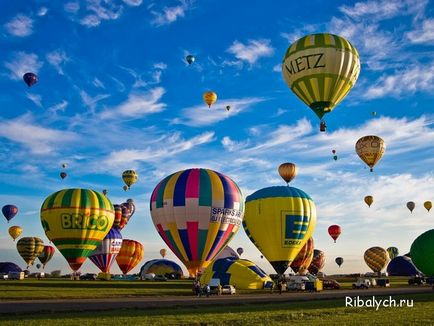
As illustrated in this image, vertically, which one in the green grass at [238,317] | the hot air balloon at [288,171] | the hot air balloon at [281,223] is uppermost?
the hot air balloon at [288,171]

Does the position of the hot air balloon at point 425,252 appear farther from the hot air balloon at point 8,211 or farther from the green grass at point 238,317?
→ the hot air balloon at point 8,211

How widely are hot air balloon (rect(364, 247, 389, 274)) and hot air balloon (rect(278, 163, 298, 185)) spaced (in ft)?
121

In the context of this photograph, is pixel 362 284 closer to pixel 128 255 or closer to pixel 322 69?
pixel 322 69

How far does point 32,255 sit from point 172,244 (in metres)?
49.5

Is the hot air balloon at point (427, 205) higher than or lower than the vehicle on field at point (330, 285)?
higher

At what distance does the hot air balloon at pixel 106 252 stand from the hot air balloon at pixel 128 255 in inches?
279

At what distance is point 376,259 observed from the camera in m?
95.4

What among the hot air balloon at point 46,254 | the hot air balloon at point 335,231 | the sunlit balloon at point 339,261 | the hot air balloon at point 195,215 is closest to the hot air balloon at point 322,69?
the hot air balloon at point 195,215

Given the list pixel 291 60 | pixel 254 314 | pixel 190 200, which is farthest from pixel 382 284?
pixel 254 314

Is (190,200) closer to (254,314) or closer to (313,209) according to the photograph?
(313,209)

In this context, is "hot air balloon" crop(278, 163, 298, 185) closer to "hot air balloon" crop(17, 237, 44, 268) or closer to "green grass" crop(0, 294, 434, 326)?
"green grass" crop(0, 294, 434, 326)

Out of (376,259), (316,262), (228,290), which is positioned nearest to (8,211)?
(316,262)

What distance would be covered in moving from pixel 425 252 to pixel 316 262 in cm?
3152

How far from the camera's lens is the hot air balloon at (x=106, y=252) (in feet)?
218
